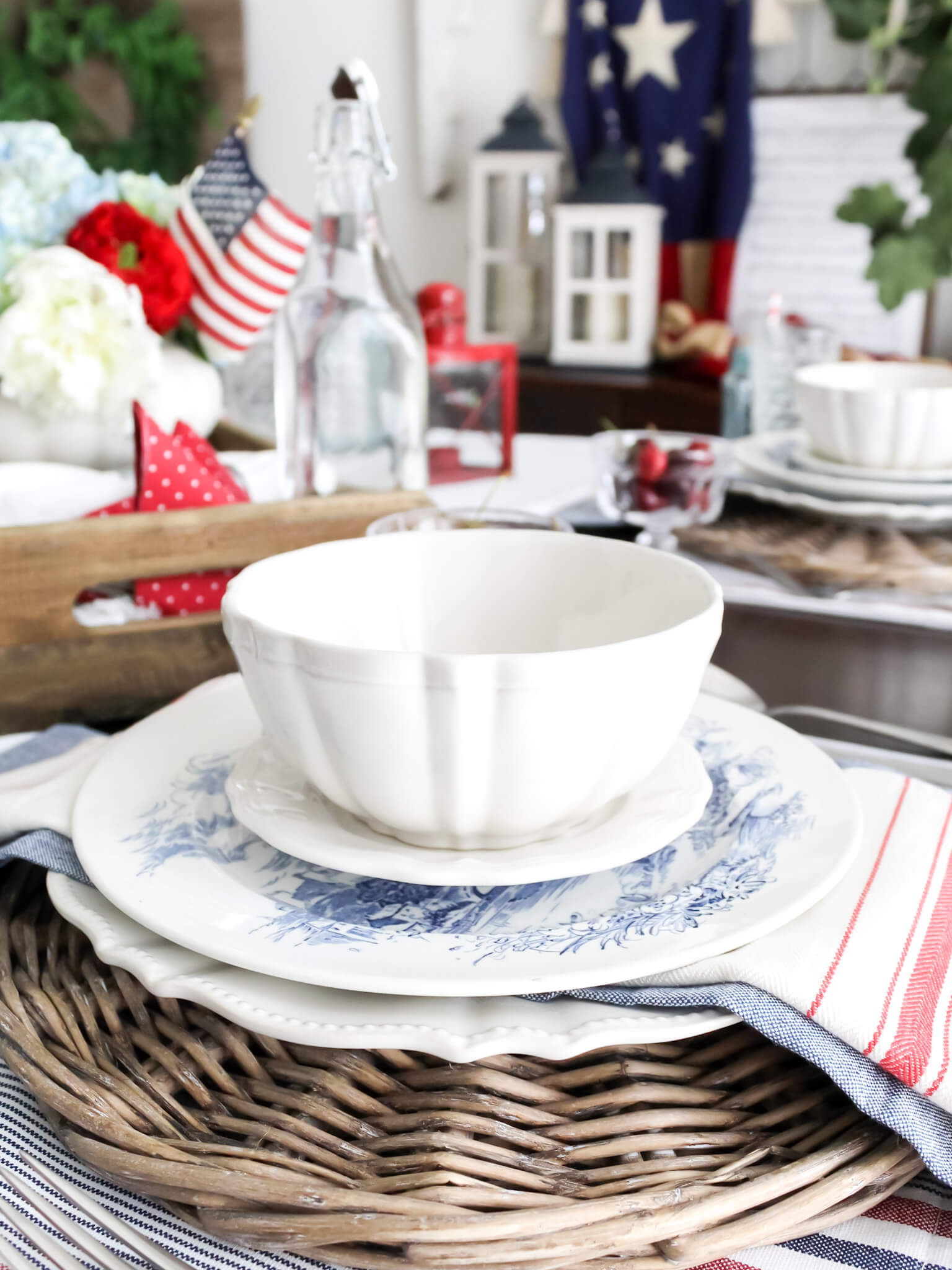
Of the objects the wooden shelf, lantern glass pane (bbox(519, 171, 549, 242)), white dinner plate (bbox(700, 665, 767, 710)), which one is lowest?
the wooden shelf

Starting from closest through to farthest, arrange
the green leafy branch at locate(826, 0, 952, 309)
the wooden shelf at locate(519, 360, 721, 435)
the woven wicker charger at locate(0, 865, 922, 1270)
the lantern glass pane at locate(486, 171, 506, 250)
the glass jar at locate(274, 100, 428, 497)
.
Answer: the woven wicker charger at locate(0, 865, 922, 1270), the glass jar at locate(274, 100, 428, 497), the green leafy branch at locate(826, 0, 952, 309), the wooden shelf at locate(519, 360, 721, 435), the lantern glass pane at locate(486, 171, 506, 250)

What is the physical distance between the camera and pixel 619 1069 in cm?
35

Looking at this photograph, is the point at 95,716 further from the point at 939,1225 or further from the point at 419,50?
the point at 419,50

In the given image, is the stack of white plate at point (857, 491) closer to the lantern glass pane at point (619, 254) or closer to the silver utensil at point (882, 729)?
the silver utensil at point (882, 729)

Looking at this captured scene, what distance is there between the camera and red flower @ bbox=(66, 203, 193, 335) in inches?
35.3

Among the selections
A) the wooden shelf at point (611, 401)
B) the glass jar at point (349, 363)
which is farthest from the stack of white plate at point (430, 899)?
the wooden shelf at point (611, 401)

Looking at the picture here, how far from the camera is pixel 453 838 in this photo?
399 mm

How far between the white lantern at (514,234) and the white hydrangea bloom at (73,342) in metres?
2.20

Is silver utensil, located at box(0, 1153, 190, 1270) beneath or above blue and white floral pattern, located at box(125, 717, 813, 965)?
beneath

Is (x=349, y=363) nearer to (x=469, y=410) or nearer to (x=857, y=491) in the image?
(x=469, y=410)

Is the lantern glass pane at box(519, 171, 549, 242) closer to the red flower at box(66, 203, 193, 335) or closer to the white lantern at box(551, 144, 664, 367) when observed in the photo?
the white lantern at box(551, 144, 664, 367)

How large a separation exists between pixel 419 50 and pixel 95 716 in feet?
9.48

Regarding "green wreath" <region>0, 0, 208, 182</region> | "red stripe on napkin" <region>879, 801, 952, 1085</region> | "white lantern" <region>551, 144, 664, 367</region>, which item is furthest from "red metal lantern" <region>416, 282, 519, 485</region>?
"green wreath" <region>0, 0, 208, 182</region>

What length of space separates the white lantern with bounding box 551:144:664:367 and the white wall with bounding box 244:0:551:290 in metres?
0.50
